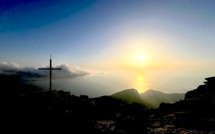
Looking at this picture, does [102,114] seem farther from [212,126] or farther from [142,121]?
[212,126]

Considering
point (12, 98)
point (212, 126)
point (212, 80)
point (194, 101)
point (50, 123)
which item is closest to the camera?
point (212, 126)

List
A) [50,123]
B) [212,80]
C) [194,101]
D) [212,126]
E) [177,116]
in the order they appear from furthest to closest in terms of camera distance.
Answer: [212,80] < [194,101] < [177,116] < [50,123] < [212,126]

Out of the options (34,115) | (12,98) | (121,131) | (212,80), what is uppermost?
(212,80)

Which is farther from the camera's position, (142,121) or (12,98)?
(12,98)

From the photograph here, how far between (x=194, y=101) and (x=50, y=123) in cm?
2702

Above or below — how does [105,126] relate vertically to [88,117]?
below

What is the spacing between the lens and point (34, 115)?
108 ft

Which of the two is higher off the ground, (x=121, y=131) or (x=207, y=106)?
(x=207, y=106)

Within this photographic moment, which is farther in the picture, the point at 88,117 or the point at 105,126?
the point at 88,117

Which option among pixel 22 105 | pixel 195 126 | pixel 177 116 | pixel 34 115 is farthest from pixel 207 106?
pixel 22 105

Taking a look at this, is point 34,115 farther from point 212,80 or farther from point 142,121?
point 212,80

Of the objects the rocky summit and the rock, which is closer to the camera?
the rocky summit

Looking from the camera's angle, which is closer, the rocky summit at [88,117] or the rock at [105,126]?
the rocky summit at [88,117]

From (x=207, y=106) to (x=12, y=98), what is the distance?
34602 mm
